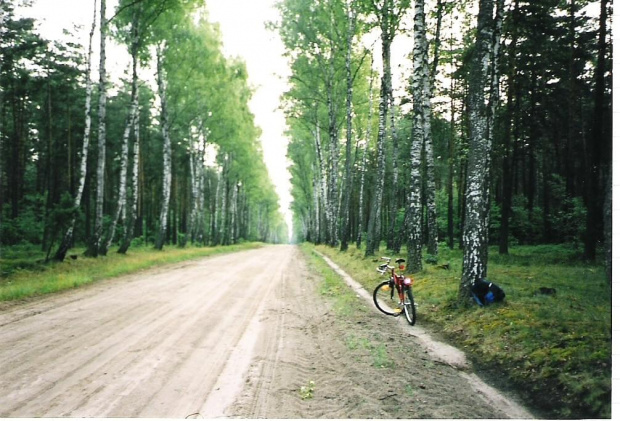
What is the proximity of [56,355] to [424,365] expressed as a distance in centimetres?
412

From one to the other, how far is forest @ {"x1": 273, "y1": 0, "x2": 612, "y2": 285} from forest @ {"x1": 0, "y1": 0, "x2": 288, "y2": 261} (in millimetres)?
5105

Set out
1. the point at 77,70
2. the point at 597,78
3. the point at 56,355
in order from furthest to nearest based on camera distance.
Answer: the point at 77,70, the point at 597,78, the point at 56,355

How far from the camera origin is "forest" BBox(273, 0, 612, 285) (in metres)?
5.77

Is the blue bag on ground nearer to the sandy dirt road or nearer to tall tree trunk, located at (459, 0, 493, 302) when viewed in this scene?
tall tree trunk, located at (459, 0, 493, 302)

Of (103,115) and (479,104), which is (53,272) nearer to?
(103,115)

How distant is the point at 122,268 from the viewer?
485 inches

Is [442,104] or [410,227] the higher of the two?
[442,104]

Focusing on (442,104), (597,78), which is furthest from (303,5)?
(597,78)

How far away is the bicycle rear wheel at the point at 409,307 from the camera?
250 inches

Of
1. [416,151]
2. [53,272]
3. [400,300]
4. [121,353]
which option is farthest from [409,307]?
[53,272]

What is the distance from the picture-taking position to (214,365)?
4070mm

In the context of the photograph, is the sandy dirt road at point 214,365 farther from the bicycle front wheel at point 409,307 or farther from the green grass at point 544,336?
the green grass at point 544,336

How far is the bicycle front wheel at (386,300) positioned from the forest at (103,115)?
31.8 ft

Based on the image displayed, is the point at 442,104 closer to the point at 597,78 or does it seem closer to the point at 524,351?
the point at 597,78
